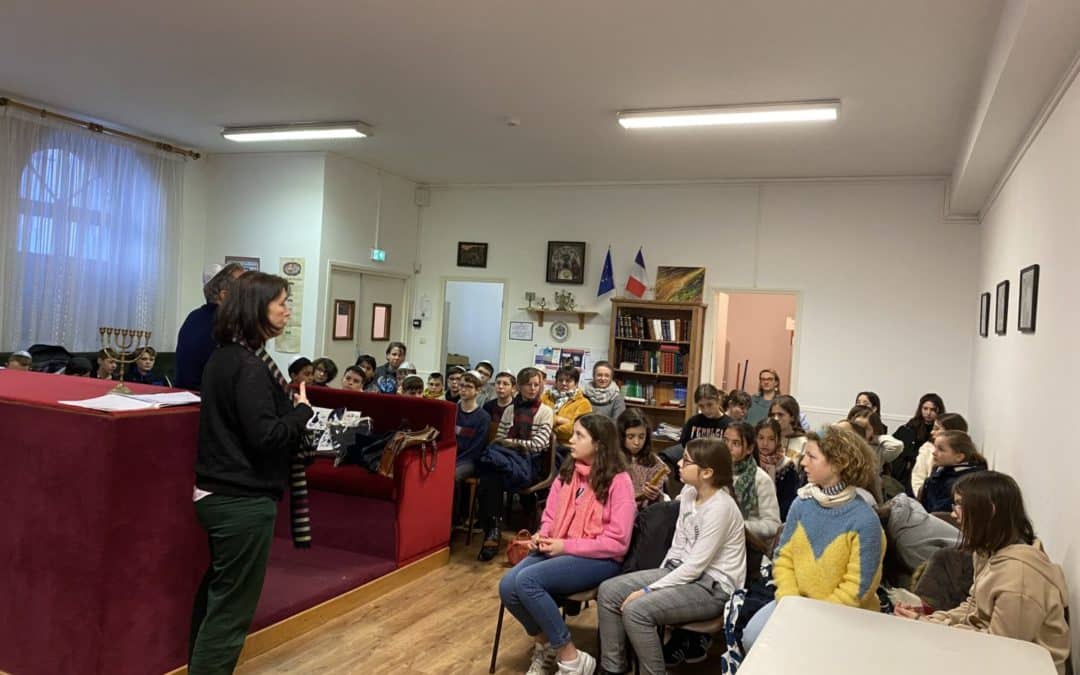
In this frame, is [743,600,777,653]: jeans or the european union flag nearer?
[743,600,777,653]: jeans

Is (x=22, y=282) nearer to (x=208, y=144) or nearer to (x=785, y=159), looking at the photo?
(x=208, y=144)

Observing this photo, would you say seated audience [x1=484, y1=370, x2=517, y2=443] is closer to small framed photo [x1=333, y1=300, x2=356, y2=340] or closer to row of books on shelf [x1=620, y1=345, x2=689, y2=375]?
row of books on shelf [x1=620, y1=345, x2=689, y2=375]

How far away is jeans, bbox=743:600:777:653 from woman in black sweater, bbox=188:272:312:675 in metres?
1.81

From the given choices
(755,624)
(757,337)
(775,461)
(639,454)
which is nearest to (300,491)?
(755,624)

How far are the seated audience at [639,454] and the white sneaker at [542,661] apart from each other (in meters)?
1.03

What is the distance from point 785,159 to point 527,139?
2397 millimetres

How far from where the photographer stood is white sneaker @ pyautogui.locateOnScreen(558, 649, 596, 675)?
318 cm

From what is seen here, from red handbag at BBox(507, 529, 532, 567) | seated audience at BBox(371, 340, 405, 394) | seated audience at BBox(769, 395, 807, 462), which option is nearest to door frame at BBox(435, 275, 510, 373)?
seated audience at BBox(371, 340, 405, 394)

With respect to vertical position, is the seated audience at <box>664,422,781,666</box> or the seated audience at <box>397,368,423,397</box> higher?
the seated audience at <box>397,368,423,397</box>

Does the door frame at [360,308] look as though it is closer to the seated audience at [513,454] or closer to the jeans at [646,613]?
the seated audience at [513,454]

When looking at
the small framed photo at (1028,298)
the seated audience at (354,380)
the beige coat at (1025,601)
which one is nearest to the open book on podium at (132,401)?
the beige coat at (1025,601)

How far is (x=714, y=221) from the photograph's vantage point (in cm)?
809

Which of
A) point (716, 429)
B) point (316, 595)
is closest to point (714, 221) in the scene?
point (716, 429)

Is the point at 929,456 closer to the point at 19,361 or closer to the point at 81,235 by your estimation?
the point at 19,361
